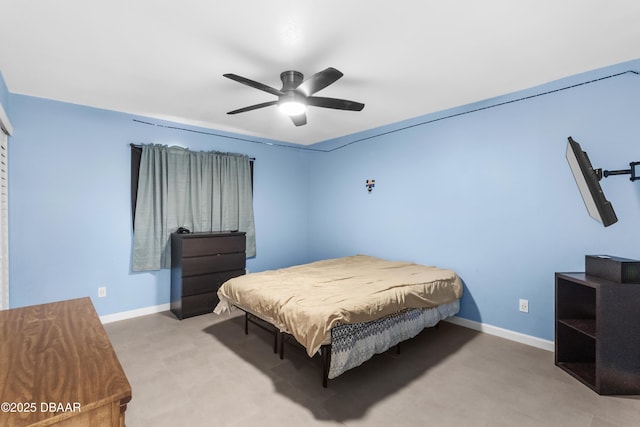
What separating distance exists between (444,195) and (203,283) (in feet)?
10.3

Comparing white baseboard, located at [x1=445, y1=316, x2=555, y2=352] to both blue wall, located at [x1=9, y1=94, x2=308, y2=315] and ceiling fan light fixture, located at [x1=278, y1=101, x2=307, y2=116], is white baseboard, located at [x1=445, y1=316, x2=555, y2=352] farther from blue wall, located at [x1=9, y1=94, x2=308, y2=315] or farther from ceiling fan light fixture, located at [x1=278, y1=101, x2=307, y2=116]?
blue wall, located at [x1=9, y1=94, x2=308, y2=315]

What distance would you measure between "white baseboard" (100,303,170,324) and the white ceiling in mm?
2429

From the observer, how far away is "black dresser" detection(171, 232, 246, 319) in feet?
11.9

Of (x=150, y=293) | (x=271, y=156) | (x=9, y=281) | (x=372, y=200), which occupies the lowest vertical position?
(x=150, y=293)

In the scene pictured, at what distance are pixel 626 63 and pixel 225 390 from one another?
4.04 m

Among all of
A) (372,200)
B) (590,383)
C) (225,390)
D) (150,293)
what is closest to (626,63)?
(590,383)

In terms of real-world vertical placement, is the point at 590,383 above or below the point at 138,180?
below

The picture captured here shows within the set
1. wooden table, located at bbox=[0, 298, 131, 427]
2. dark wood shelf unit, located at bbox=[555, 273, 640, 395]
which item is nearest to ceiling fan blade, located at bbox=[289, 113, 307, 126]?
wooden table, located at bbox=[0, 298, 131, 427]

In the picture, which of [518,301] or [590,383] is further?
[518,301]

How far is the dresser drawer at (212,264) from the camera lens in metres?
3.64

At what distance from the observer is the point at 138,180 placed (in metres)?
3.69

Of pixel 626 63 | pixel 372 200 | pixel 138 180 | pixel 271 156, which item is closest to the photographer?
pixel 626 63

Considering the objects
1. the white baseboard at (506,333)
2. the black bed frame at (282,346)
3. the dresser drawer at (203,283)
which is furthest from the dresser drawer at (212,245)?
the white baseboard at (506,333)

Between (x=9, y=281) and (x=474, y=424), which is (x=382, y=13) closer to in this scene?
(x=474, y=424)
